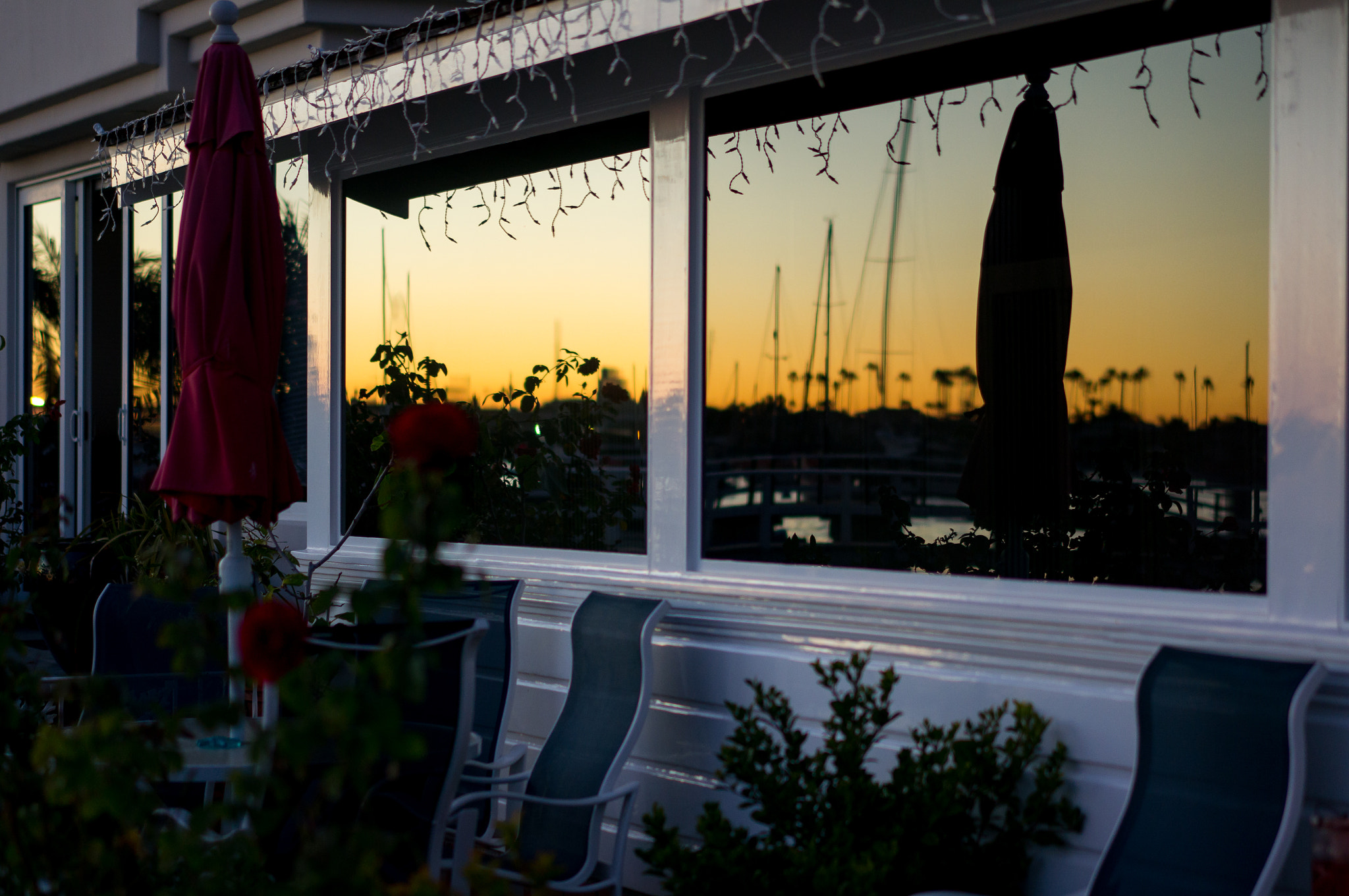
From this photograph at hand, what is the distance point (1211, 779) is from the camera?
223 cm

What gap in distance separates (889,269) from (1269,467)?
1.61 metres

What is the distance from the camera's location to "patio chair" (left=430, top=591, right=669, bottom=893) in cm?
285

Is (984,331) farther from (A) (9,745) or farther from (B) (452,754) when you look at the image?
(A) (9,745)

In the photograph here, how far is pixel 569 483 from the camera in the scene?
152 inches

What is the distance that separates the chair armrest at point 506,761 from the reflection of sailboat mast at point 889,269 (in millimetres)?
1588

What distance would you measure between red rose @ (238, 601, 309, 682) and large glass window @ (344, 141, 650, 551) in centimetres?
226

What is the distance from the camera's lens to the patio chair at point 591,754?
112 inches

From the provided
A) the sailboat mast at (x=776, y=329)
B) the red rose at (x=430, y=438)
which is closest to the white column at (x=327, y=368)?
the sailboat mast at (x=776, y=329)

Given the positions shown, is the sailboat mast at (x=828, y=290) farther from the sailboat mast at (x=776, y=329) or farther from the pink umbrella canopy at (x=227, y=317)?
the pink umbrella canopy at (x=227, y=317)

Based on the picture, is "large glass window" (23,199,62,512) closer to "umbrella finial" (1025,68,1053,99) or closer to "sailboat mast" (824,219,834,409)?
"sailboat mast" (824,219,834,409)

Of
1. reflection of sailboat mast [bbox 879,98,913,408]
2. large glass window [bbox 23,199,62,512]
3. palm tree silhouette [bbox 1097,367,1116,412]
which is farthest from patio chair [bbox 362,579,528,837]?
large glass window [bbox 23,199,62,512]

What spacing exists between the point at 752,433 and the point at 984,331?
98cm

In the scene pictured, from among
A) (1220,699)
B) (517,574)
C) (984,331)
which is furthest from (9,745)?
(984,331)

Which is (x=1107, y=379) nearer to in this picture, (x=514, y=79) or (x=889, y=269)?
(x=889, y=269)
